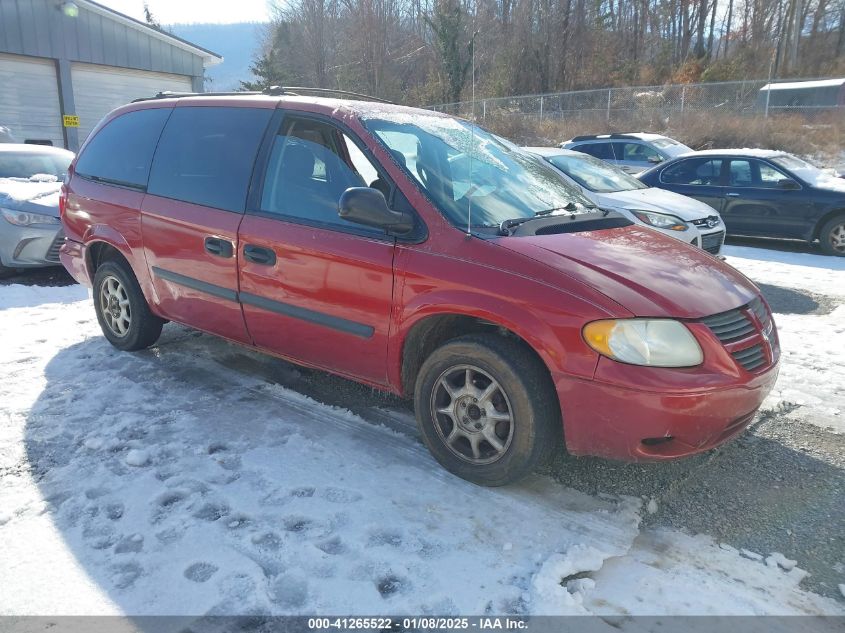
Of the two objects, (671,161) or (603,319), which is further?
(671,161)

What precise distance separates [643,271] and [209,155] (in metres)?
2.81

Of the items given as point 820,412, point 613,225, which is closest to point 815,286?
point 820,412

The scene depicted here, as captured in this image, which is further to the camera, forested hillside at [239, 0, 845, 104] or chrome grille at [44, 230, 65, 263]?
forested hillside at [239, 0, 845, 104]

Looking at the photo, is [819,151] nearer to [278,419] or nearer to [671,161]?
[671,161]

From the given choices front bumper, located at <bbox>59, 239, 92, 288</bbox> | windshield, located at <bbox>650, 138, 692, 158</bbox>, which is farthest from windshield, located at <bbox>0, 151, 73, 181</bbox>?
windshield, located at <bbox>650, 138, 692, 158</bbox>

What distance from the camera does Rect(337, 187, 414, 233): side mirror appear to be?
303cm

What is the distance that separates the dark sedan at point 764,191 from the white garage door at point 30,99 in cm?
1642

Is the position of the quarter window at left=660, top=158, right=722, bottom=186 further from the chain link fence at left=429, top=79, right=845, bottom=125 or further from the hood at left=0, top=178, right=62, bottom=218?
the chain link fence at left=429, top=79, right=845, bottom=125

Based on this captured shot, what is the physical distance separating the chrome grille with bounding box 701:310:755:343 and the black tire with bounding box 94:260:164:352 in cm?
386

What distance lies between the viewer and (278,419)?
12.4 feet

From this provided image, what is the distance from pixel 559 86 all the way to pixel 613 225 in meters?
32.3

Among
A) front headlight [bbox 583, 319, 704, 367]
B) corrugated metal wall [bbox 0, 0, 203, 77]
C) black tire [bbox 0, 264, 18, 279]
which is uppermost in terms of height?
corrugated metal wall [bbox 0, 0, 203, 77]

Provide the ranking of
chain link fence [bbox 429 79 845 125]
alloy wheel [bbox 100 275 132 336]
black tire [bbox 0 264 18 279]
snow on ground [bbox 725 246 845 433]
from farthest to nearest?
1. chain link fence [bbox 429 79 845 125]
2. black tire [bbox 0 264 18 279]
3. alloy wheel [bbox 100 275 132 336]
4. snow on ground [bbox 725 246 845 433]

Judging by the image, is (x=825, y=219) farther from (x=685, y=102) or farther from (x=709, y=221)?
(x=685, y=102)
